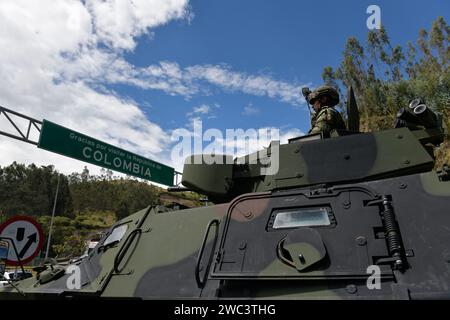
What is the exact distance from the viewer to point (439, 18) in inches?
1013

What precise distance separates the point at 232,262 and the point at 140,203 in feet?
212

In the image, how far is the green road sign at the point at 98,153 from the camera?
448 inches

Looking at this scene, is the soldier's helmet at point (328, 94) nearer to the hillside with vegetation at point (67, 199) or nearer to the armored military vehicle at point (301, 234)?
the armored military vehicle at point (301, 234)

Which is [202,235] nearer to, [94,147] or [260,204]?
[260,204]

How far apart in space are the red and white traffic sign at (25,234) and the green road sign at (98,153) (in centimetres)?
462

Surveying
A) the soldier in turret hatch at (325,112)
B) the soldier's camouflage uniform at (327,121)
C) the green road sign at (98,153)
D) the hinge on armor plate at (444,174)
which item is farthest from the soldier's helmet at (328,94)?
the green road sign at (98,153)

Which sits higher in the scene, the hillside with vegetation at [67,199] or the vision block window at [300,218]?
the hillside with vegetation at [67,199]

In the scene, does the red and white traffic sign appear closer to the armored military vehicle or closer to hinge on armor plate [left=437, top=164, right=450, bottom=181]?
the armored military vehicle

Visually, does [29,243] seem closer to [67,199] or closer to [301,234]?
[301,234]

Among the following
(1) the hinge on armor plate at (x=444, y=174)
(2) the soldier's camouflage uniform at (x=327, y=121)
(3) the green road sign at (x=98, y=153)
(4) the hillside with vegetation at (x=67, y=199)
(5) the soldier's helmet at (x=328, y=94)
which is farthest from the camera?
(4) the hillside with vegetation at (x=67, y=199)

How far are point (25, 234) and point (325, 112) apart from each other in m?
5.37

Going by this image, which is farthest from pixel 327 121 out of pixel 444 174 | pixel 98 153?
pixel 98 153

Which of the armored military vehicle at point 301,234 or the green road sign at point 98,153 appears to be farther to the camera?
the green road sign at point 98,153

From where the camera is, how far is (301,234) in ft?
11.5
